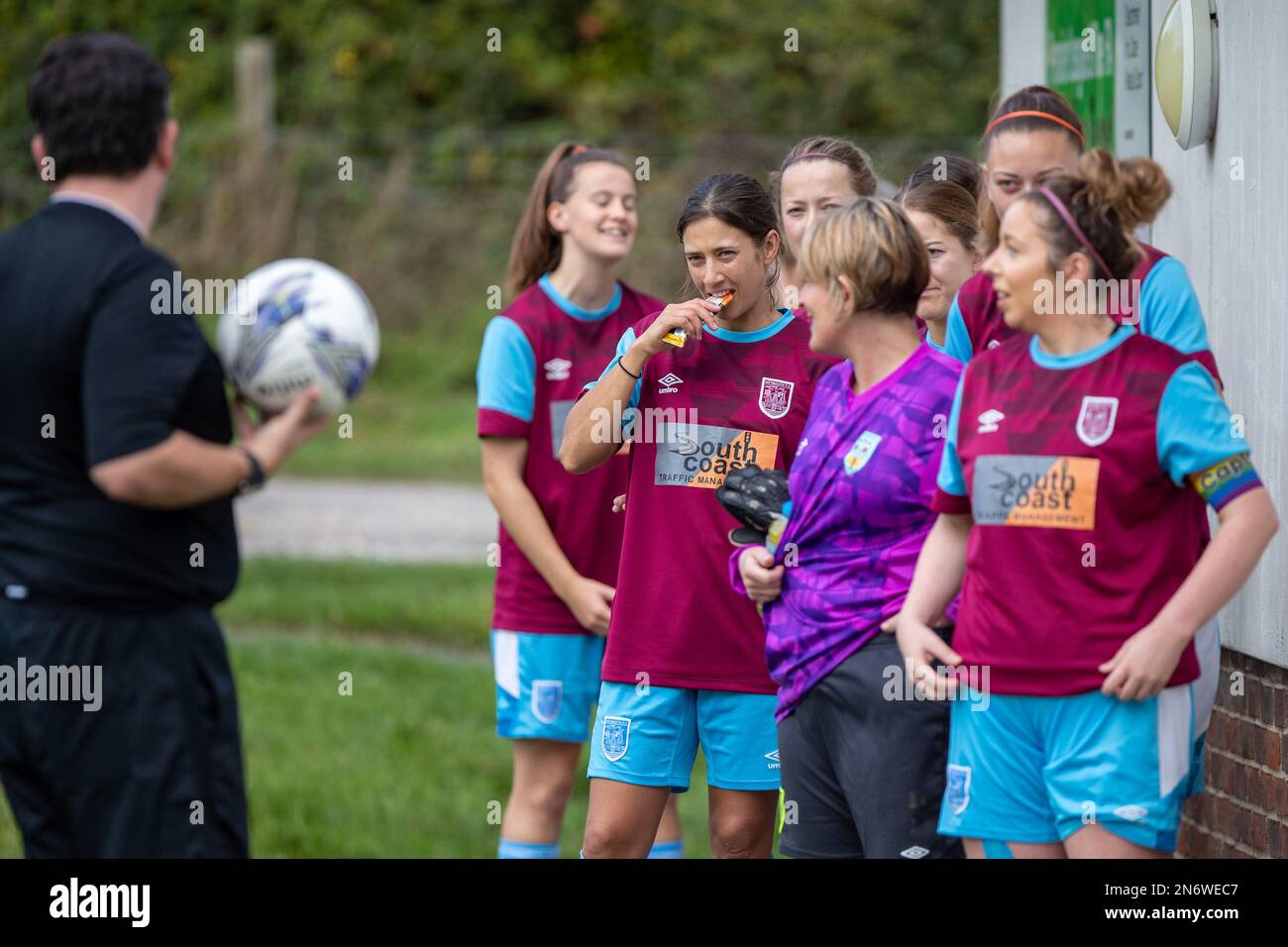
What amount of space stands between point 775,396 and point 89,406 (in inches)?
71.3

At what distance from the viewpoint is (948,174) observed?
4.98 metres

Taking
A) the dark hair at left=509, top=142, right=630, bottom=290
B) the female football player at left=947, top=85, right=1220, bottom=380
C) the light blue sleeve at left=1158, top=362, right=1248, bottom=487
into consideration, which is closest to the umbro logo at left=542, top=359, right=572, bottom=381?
the dark hair at left=509, top=142, right=630, bottom=290

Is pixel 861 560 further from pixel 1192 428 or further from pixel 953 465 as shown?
pixel 1192 428

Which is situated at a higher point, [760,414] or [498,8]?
[498,8]

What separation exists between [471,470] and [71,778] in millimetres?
11845

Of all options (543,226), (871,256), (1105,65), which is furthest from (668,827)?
(1105,65)

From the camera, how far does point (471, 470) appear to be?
50.6 ft

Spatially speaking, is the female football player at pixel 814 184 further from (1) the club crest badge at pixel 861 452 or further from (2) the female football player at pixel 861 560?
(1) the club crest badge at pixel 861 452

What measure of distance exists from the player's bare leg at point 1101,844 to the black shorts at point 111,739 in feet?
6.12

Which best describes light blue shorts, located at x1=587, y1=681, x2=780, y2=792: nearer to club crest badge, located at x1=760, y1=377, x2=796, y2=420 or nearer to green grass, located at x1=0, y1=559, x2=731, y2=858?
club crest badge, located at x1=760, y1=377, x2=796, y2=420

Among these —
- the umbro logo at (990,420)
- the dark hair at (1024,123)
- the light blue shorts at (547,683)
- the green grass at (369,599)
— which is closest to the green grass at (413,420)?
the green grass at (369,599)

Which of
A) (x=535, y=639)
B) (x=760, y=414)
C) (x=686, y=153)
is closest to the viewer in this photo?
(x=760, y=414)
